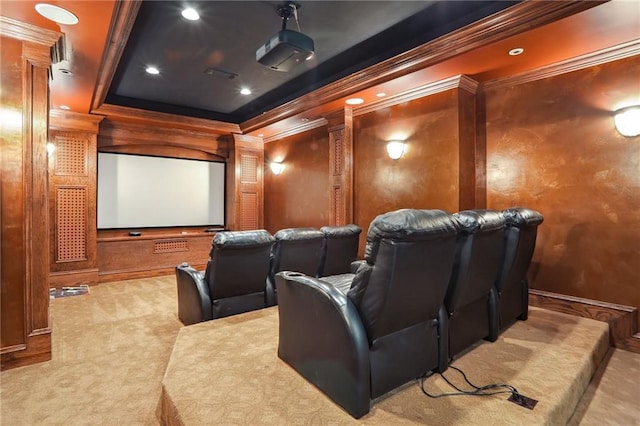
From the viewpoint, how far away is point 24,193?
2.62m

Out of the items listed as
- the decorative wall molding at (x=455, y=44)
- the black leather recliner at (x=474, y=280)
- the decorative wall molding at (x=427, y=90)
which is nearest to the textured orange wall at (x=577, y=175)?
the decorative wall molding at (x=427, y=90)

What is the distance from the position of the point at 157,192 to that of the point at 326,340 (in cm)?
561

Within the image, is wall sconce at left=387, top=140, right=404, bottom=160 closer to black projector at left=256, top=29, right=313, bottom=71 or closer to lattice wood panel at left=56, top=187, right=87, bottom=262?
black projector at left=256, top=29, right=313, bottom=71

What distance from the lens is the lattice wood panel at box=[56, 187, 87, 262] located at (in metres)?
5.04

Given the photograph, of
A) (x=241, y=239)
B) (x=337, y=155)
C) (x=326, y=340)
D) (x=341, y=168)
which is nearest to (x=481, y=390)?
(x=326, y=340)

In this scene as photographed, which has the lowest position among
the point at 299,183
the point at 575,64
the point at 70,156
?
the point at 299,183

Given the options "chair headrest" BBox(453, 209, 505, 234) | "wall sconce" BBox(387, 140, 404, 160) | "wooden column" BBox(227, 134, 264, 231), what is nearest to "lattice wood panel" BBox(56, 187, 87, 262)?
"wooden column" BBox(227, 134, 264, 231)

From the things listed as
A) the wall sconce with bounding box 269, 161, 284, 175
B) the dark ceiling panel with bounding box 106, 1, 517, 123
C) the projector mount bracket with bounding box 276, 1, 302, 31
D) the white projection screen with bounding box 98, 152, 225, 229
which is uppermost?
the dark ceiling panel with bounding box 106, 1, 517, 123

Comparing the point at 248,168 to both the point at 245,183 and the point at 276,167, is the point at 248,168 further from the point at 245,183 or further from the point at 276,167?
the point at 276,167

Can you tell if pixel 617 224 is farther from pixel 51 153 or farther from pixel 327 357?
pixel 51 153

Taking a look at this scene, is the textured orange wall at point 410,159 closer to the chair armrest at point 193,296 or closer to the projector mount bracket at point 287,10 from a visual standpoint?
the projector mount bracket at point 287,10

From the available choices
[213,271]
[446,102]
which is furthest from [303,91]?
[213,271]

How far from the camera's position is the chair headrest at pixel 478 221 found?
194 centimetres

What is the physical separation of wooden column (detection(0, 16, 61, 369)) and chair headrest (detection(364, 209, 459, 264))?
2.78 meters
